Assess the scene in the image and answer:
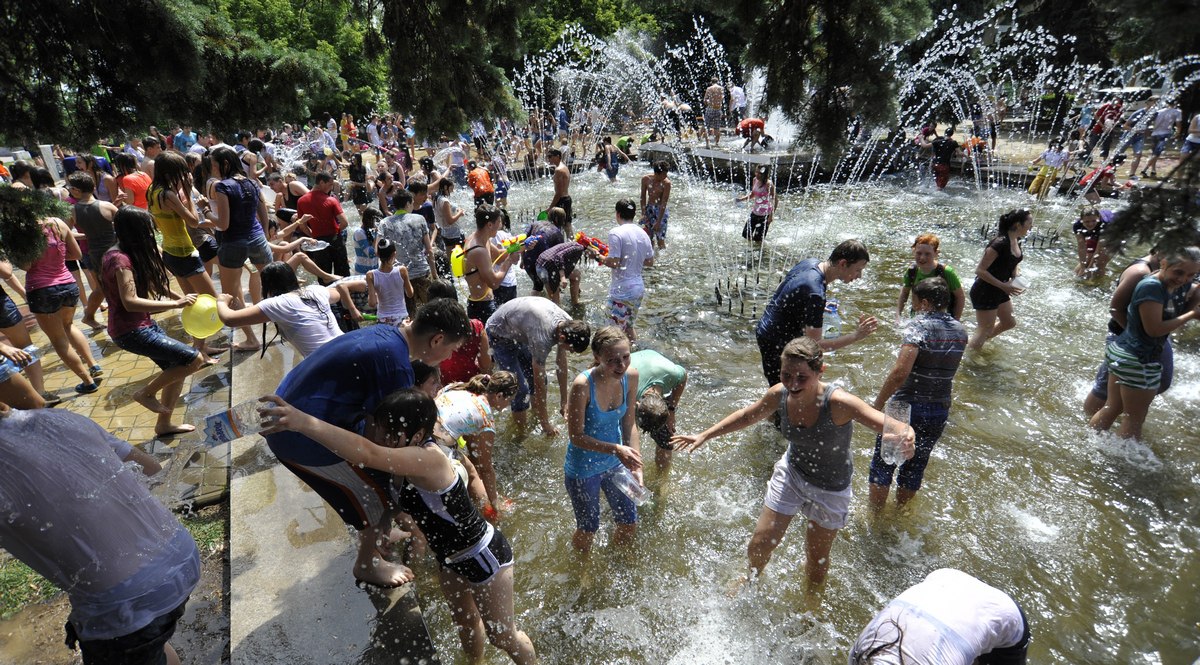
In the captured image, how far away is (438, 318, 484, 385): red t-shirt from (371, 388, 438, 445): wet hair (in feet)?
6.42

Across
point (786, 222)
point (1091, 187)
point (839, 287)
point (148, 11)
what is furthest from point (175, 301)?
point (1091, 187)

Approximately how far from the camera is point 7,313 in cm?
577

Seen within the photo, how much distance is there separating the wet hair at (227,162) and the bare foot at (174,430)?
114 inches

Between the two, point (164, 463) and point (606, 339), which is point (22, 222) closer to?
point (164, 463)

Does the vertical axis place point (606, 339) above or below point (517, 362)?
above

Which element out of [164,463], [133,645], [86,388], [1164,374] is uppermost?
[1164,374]

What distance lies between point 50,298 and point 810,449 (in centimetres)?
702

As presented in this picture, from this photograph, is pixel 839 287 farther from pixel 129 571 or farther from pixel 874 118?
pixel 129 571

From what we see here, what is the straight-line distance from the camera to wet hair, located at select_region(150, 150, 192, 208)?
624cm

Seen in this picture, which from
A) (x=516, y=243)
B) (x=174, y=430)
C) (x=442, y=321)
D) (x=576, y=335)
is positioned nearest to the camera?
(x=442, y=321)

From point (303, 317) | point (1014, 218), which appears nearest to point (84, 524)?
point (303, 317)

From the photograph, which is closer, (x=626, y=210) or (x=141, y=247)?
(x=141, y=247)

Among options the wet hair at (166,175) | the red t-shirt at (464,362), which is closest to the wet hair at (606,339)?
the red t-shirt at (464,362)

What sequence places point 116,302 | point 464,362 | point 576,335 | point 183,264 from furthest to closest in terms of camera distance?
point 183,264
point 116,302
point 464,362
point 576,335
